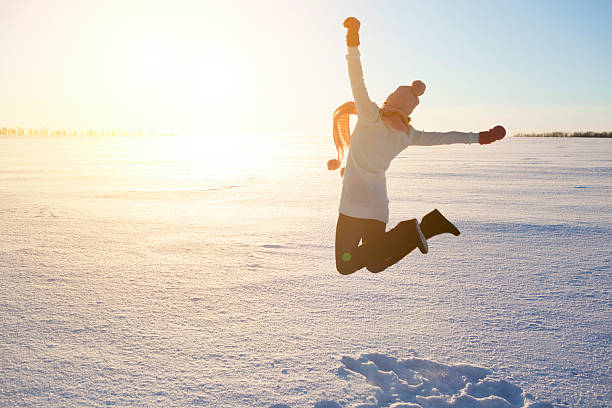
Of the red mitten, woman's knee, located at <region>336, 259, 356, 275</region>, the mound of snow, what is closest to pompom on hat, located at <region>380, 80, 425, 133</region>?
the red mitten

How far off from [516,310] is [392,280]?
1.03 meters

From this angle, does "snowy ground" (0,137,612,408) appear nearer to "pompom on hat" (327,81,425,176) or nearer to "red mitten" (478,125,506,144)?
"red mitten" (478,125,506,144)

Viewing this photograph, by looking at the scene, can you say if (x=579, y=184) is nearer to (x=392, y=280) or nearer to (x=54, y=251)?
(x=392, y=280)

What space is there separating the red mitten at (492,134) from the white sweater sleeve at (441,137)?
0.13 feet

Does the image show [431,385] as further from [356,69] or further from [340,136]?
[356,69]

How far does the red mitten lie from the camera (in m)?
→ 2.63

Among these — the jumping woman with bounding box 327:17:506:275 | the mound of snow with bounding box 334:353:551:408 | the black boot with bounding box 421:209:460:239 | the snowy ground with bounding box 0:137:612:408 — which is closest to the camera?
the mound of snow with bounding box 334:353:551:408

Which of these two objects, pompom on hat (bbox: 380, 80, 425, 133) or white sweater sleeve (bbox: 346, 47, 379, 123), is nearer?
white sweater sleeve (bbox: 346, 47, 379, 123)

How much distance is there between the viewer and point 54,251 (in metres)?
4.76

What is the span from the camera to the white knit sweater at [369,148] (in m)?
2.41

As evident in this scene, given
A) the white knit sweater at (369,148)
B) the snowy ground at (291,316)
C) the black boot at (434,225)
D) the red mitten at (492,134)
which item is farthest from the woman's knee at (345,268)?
the red mitten at (492,134)

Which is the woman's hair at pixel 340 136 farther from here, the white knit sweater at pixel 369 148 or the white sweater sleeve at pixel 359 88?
the white sweater sleeve at pixel 359 88

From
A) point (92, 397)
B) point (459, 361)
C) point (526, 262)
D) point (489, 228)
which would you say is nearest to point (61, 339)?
point (92, 397)

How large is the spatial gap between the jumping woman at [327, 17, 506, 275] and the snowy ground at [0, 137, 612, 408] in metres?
0.58
